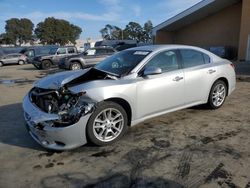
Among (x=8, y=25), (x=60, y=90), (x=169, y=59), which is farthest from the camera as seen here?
(x=8, y=25)

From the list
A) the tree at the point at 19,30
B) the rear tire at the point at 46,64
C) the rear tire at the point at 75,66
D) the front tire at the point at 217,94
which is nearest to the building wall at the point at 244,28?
the rear tire at the point at 75,66

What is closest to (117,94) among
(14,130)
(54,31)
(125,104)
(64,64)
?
(125,104)

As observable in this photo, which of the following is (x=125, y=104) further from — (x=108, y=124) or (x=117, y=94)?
(x=108, y=124)

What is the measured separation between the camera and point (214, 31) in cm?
2789

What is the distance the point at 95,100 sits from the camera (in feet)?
14.4

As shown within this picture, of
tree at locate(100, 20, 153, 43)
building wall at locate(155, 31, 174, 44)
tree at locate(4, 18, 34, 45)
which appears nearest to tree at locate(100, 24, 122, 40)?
tree at locate(100, 20, 153, 43)

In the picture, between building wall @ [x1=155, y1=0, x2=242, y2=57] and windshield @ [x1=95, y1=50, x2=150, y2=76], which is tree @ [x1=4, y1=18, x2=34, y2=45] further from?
windshield @ [x1=95, y1=50, x2=150, y2=76]

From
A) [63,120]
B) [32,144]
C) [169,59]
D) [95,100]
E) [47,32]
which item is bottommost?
[32,144]

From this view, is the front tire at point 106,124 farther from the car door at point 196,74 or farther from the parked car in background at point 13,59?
the parked car in background at point 13,59

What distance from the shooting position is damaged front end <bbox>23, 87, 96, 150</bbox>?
166 inches

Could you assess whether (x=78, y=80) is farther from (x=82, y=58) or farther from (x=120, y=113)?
(x=82, y=58)

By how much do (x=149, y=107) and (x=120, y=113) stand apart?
0.65 metres

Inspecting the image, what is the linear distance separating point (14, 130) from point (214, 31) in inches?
1006

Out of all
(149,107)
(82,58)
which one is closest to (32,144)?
(149,107)
